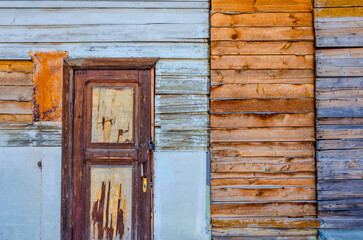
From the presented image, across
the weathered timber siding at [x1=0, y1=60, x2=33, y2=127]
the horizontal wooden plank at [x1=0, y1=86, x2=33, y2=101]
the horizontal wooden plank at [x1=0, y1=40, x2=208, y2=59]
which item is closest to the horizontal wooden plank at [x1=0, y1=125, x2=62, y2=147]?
the weathered timber siding at [x1=0, y1=60, x2=33, y2=127]

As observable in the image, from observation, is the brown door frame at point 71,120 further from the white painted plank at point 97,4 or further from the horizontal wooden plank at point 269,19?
the horizontal wooden plank at point 269,19

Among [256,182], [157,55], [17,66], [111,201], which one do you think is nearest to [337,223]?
[256,182]

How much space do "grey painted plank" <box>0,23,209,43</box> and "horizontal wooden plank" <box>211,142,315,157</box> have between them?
1.25 metres

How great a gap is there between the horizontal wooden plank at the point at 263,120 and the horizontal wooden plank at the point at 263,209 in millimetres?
829

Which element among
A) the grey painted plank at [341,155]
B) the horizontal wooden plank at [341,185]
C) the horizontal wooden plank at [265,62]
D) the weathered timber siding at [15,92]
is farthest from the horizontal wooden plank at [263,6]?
the weathered timber siding at [15,92]

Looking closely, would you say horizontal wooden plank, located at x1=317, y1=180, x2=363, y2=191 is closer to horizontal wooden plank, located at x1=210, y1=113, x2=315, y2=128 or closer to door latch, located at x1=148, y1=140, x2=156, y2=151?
horizontal wooden plank, located at x1=210, y1=113, x2=315, y2=128

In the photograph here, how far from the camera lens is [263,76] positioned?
2.52 metres

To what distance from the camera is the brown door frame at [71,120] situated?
250 centimetres

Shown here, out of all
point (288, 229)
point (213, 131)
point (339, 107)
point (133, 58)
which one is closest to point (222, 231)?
point (288, 229)

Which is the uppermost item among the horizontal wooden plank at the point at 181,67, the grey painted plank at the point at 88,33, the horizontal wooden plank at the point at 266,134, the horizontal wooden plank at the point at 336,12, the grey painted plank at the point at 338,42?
the horizontal wooden plank at the point at 336,12

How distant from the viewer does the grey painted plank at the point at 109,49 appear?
252cm

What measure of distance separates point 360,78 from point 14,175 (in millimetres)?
3740

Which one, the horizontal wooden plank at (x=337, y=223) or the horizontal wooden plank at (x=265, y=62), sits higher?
the horizontal wooden plank at (x=265, y=62)

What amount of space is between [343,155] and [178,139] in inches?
67.9
